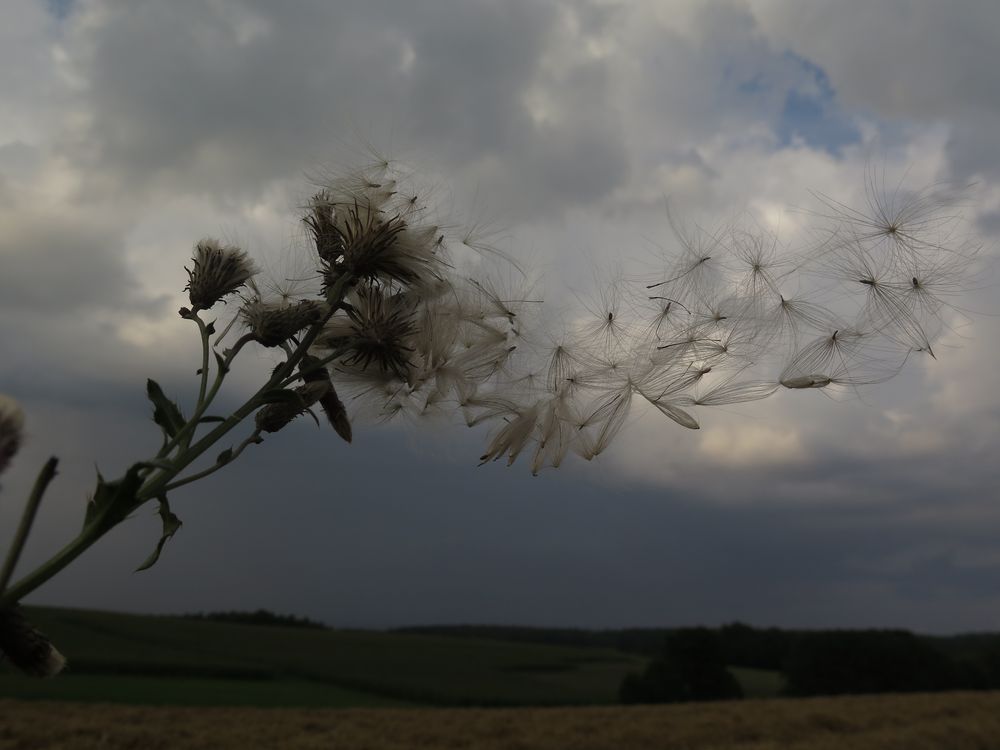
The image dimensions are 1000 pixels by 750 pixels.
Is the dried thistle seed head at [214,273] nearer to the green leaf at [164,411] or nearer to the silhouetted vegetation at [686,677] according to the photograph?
the green leaf at [164,411]

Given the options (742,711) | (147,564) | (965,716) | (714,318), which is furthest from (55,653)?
(965,716)

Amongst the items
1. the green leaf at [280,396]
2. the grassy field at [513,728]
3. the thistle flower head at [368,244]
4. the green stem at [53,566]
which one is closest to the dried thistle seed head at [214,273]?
the thistle flower head at [368,244]

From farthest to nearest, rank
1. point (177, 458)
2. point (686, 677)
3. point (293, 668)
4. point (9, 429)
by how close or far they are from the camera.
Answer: point (686, 677) → point (293, 668) → point (177, 458) → point (9, 429)

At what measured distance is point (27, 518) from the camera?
45.1 inches

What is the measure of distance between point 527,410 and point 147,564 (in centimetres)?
111

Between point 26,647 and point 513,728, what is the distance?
71.4 ft

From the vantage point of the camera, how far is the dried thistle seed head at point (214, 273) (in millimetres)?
1720

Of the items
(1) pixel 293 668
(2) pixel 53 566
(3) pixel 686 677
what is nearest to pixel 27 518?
(2) pixel 53 566

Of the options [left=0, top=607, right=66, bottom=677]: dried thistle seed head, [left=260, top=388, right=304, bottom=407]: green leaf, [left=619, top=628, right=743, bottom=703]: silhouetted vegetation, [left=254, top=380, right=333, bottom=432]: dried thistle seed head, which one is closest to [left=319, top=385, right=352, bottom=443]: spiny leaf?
[left=254, top=380, right=333, bottom=432]: dried thistle seed head

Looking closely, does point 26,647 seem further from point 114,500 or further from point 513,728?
point 513,728

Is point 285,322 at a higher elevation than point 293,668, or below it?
higher

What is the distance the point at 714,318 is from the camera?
7.06 feet

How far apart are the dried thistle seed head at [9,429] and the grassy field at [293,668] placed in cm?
3081

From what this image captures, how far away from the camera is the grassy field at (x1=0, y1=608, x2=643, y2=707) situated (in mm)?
32781
